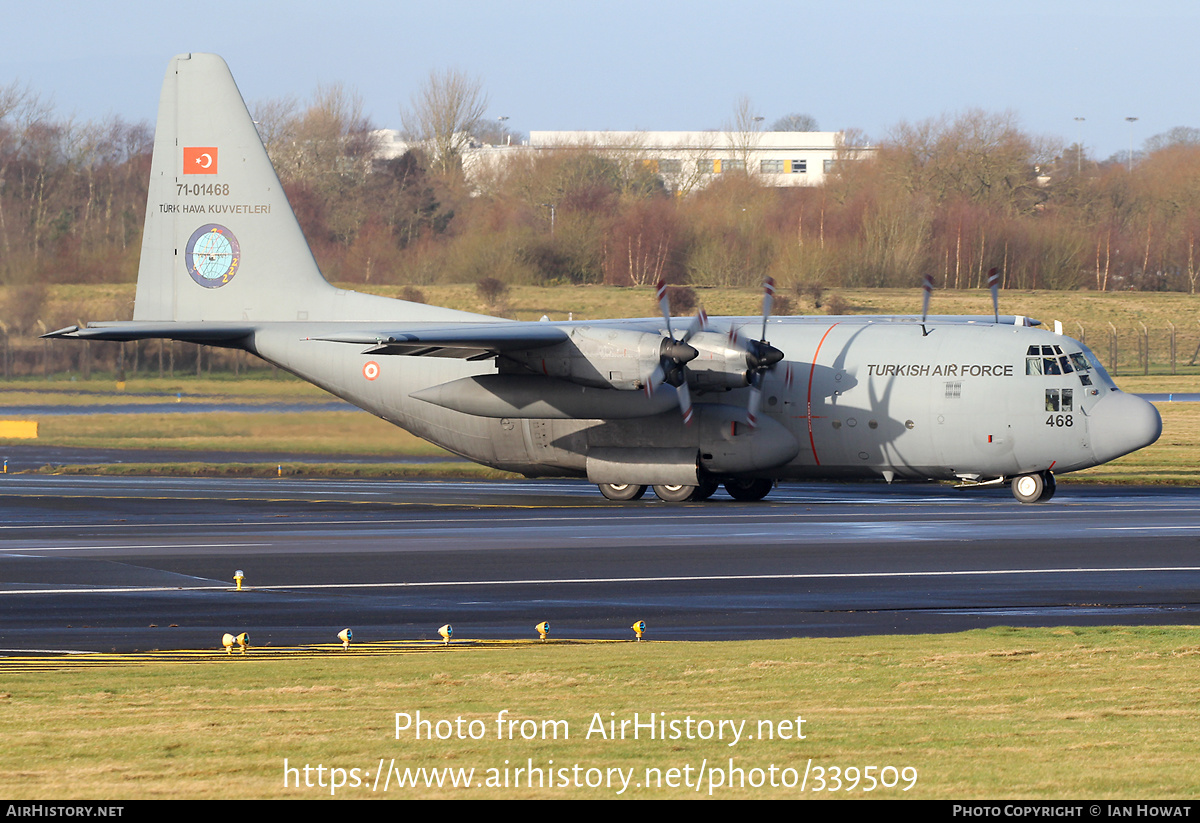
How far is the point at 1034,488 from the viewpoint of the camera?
88.5 ft

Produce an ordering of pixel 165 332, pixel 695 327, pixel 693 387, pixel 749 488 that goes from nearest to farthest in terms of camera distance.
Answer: pixel 695 327 < pixel 693 387 < pixel 165 332 < pixel 749 488

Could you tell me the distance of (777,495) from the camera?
103ft

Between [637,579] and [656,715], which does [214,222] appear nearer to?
[637,579]

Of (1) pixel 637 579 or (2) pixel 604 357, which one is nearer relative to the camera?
(1) pixel 637 579

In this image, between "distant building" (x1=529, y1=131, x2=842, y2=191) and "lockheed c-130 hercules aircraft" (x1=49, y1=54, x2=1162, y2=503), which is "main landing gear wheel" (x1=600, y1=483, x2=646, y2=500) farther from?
"distant building" (x1=529, y1=131, x2=842, y2=191)

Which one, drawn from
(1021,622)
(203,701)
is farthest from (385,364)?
(203,701)

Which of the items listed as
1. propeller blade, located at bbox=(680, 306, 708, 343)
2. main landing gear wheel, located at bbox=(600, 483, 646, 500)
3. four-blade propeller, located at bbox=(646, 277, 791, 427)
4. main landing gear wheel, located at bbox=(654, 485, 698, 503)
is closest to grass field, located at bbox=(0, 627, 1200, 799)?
four-blade propeller, located at bbox=(646, 277, 791, 427)

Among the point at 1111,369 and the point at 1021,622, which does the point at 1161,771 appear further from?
the point at 1111,369

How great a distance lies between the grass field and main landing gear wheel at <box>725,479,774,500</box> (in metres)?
16.4

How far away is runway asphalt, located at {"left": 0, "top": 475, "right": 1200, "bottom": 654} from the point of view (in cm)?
1436

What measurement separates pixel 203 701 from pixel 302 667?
1929 mm

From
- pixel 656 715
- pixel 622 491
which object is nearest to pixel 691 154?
pixel 622 491

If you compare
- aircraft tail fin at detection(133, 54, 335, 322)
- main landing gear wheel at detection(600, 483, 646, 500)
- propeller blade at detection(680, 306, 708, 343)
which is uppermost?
aircraft tail fin at detection(133, 54, 335, 322)

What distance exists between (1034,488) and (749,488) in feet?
19.4
